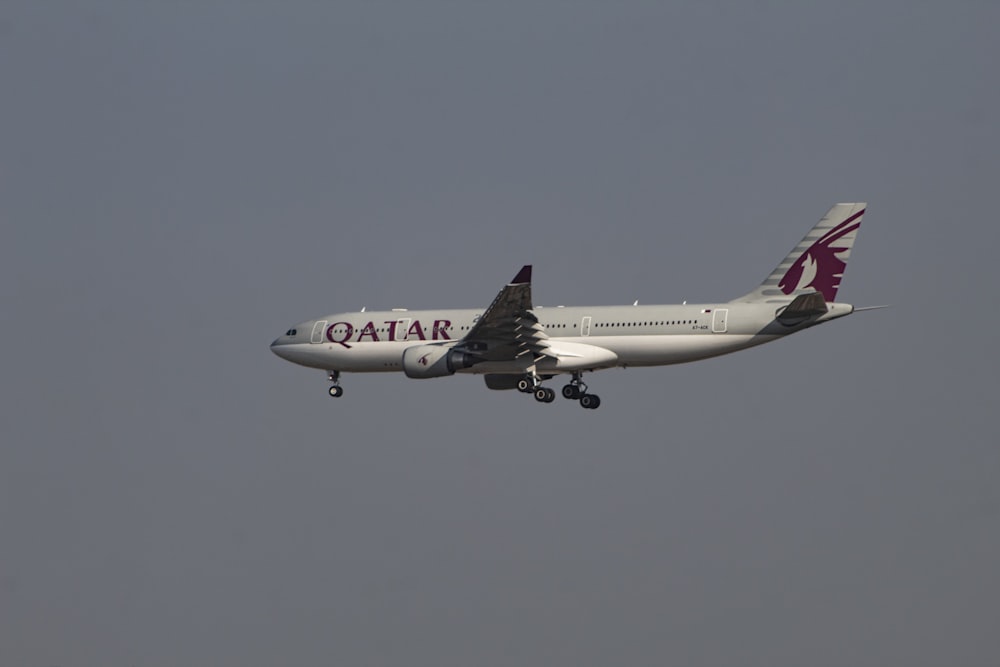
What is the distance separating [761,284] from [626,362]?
21.6ft

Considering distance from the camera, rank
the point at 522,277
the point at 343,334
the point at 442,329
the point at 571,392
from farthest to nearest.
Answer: the point at 343,334 < the point at 442,329 < the point at 571,392 < the point at 522,277

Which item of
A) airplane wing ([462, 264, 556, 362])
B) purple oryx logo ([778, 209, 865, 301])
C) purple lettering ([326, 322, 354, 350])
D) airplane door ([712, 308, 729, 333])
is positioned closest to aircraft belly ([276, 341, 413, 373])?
purple lettering ([326, 322, 354, 350])

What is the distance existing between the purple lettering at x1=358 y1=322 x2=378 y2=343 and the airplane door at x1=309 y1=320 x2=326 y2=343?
2224mm

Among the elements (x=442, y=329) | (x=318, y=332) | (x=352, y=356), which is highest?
(x=318, y=332)

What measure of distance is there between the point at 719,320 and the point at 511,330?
8305mm

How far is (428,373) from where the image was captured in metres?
67.8

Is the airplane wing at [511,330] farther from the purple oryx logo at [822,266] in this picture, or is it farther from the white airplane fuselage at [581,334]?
the purple oryx logo at [822,266]

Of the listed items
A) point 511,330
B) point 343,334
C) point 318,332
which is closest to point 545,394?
point 511,330

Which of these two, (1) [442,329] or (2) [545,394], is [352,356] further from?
(2) [545,394]

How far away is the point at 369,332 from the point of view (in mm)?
73438

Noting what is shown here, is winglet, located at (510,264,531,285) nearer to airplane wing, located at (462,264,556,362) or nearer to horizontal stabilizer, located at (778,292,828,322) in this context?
airplane wing, located at (462,264,556,362)

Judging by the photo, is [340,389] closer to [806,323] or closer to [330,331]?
[330,331]

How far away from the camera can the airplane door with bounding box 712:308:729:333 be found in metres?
64.8

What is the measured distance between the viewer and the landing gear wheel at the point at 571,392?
233 feet
